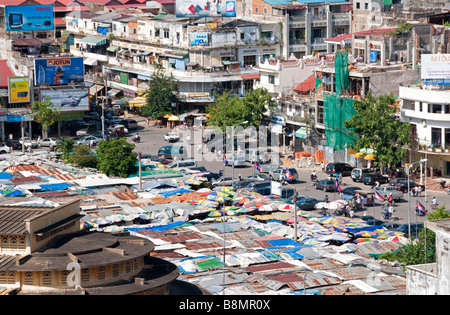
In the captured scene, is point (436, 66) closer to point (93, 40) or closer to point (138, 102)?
point (138, 102)

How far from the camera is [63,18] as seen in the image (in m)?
132

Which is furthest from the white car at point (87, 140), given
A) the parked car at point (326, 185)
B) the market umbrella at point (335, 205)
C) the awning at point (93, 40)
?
the market umbrella at point (335, 205)

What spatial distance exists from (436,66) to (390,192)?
1057 centimetres

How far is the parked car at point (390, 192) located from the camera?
222 feet

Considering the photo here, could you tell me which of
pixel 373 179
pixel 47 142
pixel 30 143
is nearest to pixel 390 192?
pixel 373 179

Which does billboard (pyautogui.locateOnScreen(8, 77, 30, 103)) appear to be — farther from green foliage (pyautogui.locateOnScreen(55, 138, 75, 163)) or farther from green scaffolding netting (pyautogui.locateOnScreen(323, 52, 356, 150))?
green scaffolding netting (pyautogui.locateOnScreen(323, 52, 356, 150))

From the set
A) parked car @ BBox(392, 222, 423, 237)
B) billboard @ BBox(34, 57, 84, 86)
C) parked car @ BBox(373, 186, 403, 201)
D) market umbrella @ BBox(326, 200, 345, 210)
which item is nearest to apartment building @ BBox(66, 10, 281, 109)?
billboard @ BBox(34, 57, 84, 86)

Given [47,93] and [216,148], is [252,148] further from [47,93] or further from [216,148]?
[47,93]

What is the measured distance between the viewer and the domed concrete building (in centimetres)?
3234

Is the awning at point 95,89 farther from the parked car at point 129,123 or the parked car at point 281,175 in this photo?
the parked car at point 281,175

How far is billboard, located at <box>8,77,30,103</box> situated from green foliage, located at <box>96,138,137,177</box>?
17967 mm

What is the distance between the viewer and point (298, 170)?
3098 inches

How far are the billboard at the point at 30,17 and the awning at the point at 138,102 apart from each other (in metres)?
13.9
